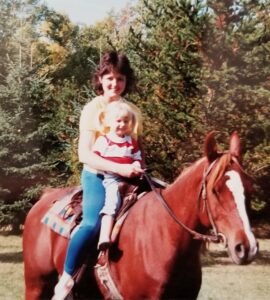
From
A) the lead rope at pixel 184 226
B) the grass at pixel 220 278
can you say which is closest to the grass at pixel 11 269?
the grass at pixel 220 278

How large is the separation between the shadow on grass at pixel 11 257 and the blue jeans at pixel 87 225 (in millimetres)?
13757

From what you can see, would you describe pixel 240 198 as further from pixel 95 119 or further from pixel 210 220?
pixel 95 119

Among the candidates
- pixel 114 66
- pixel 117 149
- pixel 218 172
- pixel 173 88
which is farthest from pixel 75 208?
pixel 173 88

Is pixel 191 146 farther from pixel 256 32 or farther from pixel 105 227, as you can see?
pixel 105 227

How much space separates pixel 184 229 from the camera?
387cm

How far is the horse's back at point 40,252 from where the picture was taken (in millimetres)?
5047

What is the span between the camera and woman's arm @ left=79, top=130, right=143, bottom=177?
4133mm

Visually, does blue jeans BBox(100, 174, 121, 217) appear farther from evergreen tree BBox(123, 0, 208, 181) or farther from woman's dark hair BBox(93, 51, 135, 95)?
evergreen tree BBox(123, 0, 208, 181)

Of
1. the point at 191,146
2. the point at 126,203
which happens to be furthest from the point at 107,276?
the point at 191,146

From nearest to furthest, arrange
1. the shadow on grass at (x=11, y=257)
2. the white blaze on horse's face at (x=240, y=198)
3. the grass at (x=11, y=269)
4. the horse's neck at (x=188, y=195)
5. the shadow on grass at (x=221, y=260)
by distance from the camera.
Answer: the white blaze on horse's face at (x=240, y=198) < the horse's neck at (x=188, y=195) < the grass at (x=11, y=269) < the shadow on grass at (x=221, y=260) < the shadow on grass at (x=11, y=257)

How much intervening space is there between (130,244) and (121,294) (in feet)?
1.23

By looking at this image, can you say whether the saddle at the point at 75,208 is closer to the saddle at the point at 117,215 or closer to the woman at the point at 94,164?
the saddle at the point at 117,215

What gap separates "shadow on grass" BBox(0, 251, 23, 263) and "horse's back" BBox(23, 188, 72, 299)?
12.7 meters

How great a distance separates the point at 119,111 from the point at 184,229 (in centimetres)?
99
